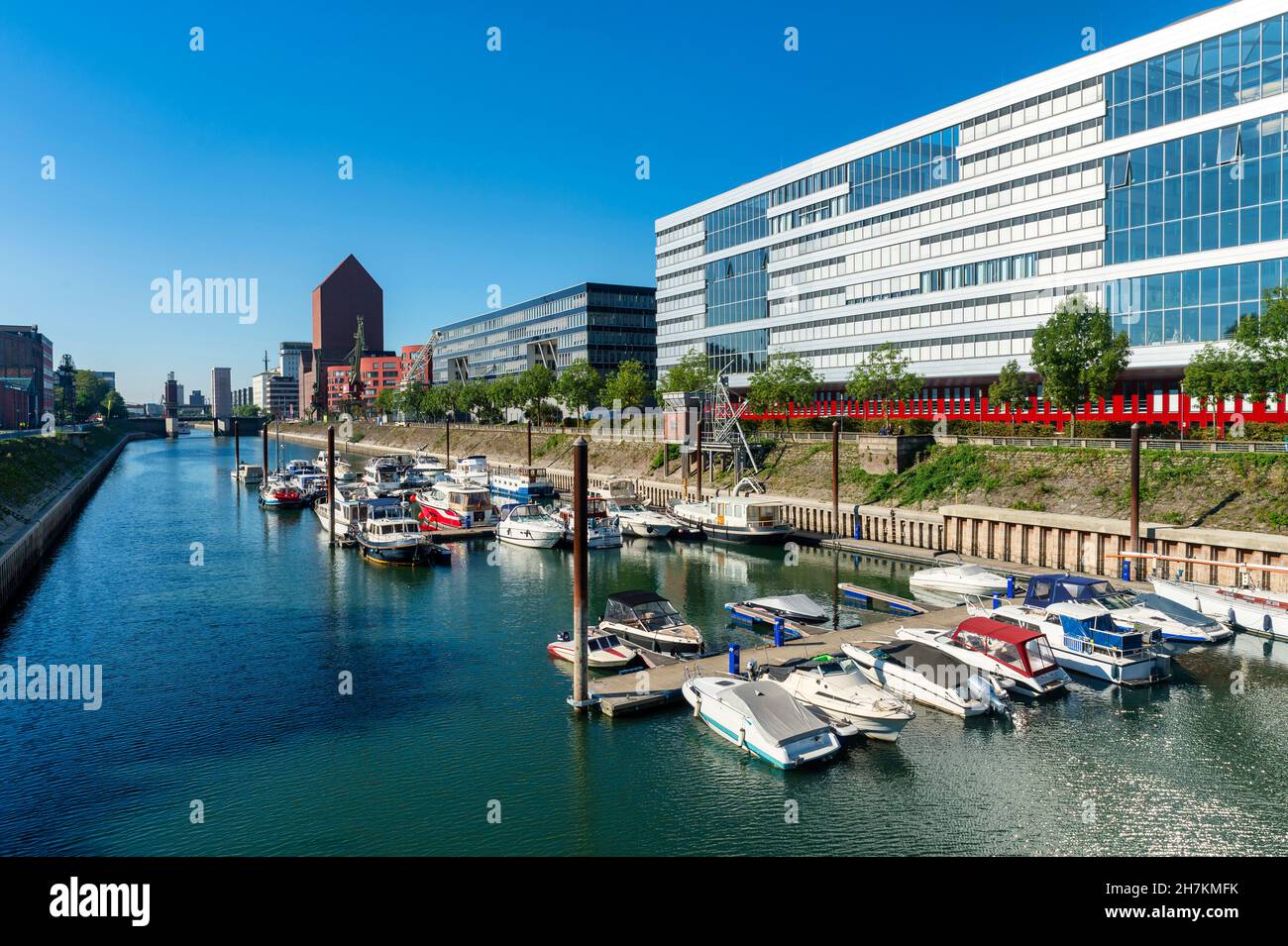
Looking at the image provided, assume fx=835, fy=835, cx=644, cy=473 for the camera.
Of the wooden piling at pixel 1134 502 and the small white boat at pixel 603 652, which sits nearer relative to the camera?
the small white boat at pixel 603 652

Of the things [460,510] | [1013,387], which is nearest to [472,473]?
[460,510]

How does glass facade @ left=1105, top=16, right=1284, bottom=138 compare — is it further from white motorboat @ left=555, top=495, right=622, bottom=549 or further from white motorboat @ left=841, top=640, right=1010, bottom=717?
white motorboat @ left=841, top=640, right=1010, bottom=717

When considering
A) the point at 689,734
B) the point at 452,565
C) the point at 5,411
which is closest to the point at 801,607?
the point at 689,734

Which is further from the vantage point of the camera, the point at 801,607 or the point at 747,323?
the point at 747,323

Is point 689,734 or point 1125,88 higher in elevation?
point 1125,88

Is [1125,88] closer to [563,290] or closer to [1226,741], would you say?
[1226,741]

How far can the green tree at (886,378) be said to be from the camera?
3521 inches

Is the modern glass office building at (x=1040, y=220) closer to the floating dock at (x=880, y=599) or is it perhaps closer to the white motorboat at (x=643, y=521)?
the white motorboat at (x=643, y=521)

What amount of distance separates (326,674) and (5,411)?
174 m

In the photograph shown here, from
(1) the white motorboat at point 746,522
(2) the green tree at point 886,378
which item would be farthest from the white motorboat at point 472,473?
(2) the green tree at point 886,378

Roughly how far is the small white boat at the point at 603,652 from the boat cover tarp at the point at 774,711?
7.89 meters

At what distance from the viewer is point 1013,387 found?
81312 millimetres

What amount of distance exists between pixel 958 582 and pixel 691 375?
2835 inches
